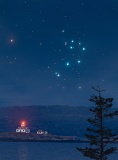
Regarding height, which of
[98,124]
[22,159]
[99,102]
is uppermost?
[99,102]

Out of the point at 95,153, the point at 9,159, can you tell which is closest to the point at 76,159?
the point at 9,159

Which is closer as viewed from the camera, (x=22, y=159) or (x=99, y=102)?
(x=99, y=102)

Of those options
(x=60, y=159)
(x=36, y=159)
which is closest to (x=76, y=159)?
(x=60, y=159)

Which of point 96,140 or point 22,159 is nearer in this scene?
point 96,140

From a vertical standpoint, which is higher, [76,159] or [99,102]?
[99,102]

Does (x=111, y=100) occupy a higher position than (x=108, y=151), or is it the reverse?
(x=111, y=100)

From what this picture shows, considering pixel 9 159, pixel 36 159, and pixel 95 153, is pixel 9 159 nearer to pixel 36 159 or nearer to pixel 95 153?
pixel 36 159

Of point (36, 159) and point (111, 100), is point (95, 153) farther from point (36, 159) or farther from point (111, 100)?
point (36, 159)
